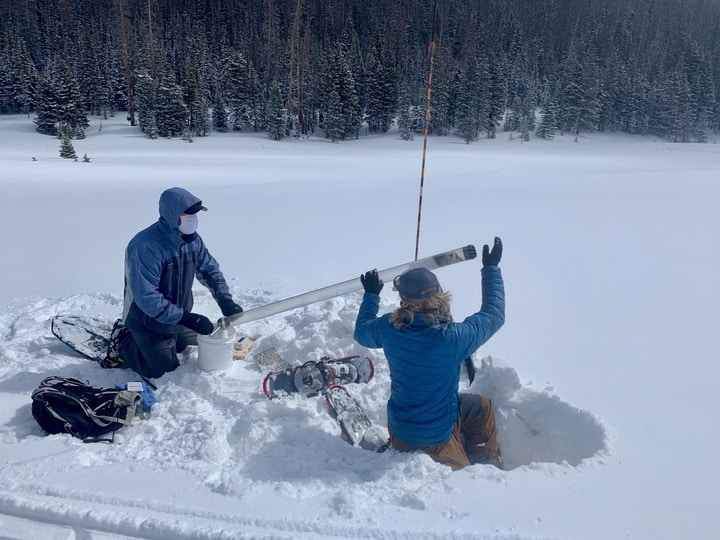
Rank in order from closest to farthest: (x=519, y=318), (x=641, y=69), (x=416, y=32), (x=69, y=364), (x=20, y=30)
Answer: (x=69, y=364) → (x=519, y=318) → (x=641, y=69) → (x=20, y=30) → (x=416, y=32)

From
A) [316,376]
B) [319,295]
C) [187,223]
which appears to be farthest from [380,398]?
[187,223]

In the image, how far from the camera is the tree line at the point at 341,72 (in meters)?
33.3

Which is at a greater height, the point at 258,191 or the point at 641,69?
the point at 641,69

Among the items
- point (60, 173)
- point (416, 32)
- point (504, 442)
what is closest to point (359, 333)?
point (504, 442)

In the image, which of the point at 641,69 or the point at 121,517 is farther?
the point at 641,69

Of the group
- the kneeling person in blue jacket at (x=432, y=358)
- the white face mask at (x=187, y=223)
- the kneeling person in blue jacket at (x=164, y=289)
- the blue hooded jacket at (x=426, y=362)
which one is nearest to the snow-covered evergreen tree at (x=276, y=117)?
the kneeling person in blue jacket at (x=164, y=289)

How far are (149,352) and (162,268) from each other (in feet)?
1.92

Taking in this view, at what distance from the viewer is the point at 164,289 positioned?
3.62 m

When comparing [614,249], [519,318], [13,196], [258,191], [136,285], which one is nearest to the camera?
[136,285]

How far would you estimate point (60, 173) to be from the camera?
12.4 meters

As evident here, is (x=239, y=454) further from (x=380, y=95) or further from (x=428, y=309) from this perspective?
(x=380, y=95)

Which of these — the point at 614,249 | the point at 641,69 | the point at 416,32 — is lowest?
the point at 614,249

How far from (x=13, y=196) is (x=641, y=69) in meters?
51.2

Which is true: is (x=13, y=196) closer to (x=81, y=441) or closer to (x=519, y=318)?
(x=81, y=441)
